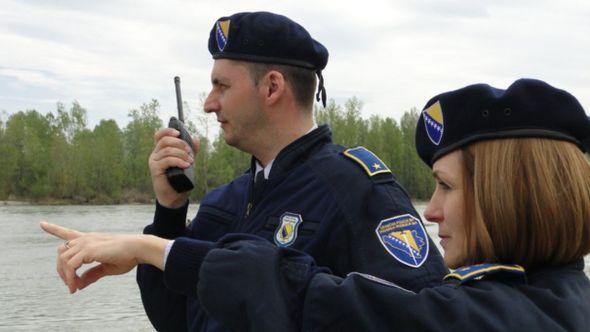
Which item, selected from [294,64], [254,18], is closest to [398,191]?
[294,64]

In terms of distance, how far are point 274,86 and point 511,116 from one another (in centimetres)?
149

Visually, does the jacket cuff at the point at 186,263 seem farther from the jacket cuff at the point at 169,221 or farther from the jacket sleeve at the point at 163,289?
the jacket cuff at the point at 169,221

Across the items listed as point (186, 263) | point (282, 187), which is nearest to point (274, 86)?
point (282, 187)

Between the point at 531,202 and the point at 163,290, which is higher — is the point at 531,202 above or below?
above

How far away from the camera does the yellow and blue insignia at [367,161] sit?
2.64 meters

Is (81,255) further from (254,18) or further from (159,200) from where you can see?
(254,18)

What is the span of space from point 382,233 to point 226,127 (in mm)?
838

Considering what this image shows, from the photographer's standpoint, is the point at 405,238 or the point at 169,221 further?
the point at 169,221

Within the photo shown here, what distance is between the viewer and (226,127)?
2.99 meters

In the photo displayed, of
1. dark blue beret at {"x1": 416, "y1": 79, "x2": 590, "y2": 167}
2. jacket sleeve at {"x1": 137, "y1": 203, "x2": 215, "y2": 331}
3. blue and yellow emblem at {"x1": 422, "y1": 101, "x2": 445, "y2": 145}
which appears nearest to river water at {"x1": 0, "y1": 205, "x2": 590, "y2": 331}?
jacket sleeve at {"x1": 137, "y1": 203, "x2": 215, "y2": 331}

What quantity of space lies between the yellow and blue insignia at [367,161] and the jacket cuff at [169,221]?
0.67 meters

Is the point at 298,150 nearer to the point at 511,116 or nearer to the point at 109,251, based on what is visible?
the point at 109,251

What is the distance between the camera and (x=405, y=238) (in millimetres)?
2439

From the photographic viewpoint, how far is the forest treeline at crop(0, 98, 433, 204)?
73.6 m
